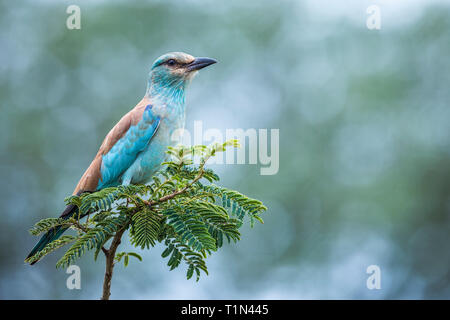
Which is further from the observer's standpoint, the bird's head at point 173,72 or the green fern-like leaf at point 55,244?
the bird's head at point 173,72

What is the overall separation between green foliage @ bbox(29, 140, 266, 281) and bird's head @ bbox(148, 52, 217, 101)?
6.28 feet

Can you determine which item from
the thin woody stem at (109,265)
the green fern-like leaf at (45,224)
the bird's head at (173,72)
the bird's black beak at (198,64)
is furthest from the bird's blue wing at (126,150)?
the thin woody stem at (109,265)

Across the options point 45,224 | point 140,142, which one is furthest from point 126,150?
point 45,224

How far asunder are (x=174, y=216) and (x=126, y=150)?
5.15ft

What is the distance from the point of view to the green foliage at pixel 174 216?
257 cm

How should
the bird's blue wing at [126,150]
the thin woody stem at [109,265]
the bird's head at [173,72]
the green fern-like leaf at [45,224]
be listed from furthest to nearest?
the bird's head at [173,72] < the bird's blue wing at [126,150] < the green fern-like leaf at [45,224] < the thin woody stem at [109,265]

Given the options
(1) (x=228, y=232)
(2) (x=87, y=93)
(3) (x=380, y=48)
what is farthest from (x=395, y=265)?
(1) (x=228, y=232)

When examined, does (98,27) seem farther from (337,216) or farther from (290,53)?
(337,216)

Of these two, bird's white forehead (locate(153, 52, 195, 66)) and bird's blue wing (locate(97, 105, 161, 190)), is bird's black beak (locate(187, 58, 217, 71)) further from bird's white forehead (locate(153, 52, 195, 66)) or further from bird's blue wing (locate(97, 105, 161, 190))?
bird's blue wing (locate(97, 105, 161, 190))

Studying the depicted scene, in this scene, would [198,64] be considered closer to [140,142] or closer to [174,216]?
[140,142]

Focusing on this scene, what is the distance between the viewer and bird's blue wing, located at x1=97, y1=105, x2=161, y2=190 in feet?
13.2

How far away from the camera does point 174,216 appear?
103 inches

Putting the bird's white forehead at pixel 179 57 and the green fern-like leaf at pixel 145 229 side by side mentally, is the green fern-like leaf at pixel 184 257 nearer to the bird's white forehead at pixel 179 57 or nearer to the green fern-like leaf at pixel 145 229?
the green fern-like leaf at pixel 145 229

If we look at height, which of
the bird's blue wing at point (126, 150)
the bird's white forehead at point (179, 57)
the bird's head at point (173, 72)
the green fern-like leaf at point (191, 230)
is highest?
the bird's white forehead at point (179, 57)
